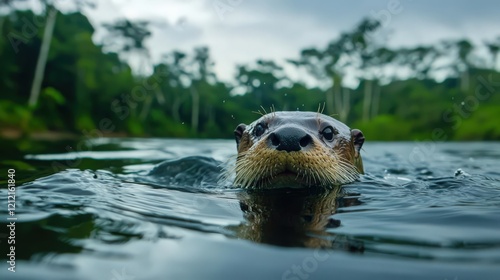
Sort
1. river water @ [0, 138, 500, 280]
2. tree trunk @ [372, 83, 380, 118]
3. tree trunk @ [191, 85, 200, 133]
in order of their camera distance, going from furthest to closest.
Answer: tree trunk @ [372, 83, 380, 118], tree trunk @ [191, 85, 200, 133], river water @ [0, 138, 500, 280]

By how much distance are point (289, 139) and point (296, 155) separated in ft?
0.46

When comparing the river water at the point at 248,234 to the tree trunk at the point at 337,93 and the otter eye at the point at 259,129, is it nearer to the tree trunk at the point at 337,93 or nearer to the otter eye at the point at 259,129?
the otter eye at the point at 259,129

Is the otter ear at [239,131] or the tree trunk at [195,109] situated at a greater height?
the tree trunk at [195,109]

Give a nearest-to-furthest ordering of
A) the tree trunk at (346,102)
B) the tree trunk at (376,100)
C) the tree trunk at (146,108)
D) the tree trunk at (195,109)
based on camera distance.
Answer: the tree trunk at (146,108), the tree trunk at (195,109), the tree trunk at (346,102), the tree trunk at (376,100)

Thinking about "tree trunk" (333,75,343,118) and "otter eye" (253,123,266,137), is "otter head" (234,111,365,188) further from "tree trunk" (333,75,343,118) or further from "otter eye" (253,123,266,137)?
"tree trunk" (333,75,343,118)

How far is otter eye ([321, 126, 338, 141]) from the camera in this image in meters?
4.84

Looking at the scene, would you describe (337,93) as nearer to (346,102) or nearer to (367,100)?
(346,102)

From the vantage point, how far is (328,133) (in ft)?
15.9

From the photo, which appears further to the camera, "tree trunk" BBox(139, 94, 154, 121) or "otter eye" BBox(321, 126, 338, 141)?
"tree trunk" BBox(139, 94, 154, 121)

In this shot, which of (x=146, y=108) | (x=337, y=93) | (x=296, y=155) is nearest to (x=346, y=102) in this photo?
(x=337, y=93)

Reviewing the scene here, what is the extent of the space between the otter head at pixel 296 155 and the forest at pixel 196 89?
54.2 ft

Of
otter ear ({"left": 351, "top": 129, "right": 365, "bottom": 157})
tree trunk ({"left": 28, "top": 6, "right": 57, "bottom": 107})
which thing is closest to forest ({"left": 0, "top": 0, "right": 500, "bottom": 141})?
tree trunk ({"left": 28, "top": 6, "right": 57, "bottom": 107})

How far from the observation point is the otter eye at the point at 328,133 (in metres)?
4.84

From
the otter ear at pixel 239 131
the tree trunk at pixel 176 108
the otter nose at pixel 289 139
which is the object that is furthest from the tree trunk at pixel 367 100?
the otter nose at pixel 289 139
